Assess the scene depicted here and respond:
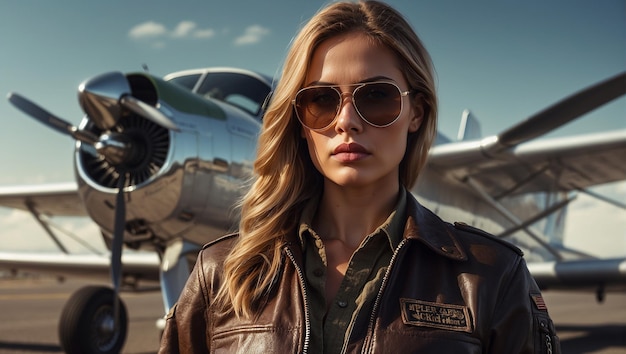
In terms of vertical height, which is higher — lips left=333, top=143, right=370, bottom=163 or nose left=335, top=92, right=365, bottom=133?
nose left=335, top=92, right=365, bottom=133

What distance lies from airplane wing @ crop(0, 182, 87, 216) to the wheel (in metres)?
2.80

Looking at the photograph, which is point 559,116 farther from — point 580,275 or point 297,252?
point 297,252

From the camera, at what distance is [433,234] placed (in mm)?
1357

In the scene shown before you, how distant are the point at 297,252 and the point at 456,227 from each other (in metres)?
0.34

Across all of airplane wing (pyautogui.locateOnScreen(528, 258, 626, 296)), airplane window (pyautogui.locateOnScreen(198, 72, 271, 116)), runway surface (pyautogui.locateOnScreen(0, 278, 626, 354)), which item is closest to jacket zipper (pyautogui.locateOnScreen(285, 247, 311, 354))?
airplane window (pyautogui.locateOnScreen(198, 72, 271, 116))

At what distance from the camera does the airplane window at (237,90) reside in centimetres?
658

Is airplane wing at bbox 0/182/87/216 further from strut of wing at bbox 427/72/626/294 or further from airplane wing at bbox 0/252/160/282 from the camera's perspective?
strut of wing at bbox 427/72/626/294

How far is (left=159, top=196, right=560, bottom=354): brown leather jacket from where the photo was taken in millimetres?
1227

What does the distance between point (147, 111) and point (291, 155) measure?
3.65m


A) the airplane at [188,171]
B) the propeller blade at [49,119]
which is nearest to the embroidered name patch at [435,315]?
the airplane at [188,171]

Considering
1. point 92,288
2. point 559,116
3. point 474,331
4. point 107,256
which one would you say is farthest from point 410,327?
point 107,256

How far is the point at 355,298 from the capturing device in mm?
1315

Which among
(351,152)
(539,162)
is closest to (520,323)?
(351,152)

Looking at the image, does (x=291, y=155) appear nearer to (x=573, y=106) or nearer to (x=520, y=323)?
(x=520, y=323)
